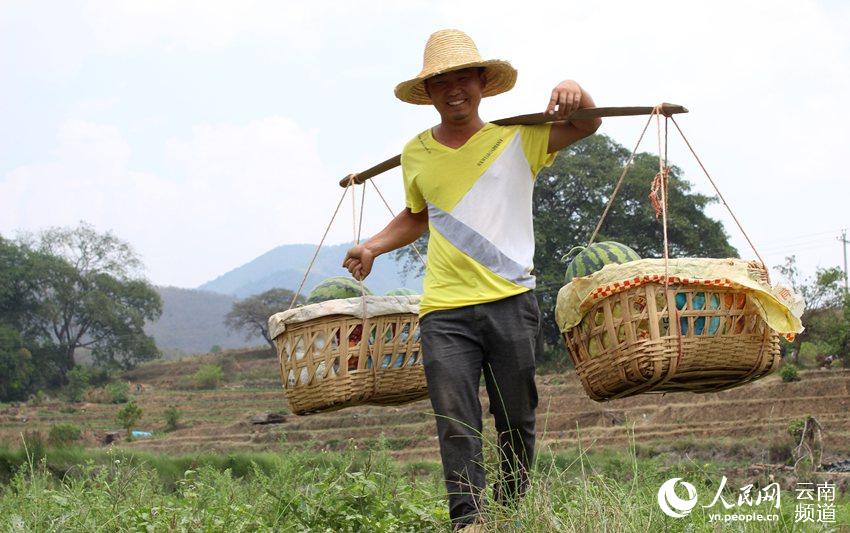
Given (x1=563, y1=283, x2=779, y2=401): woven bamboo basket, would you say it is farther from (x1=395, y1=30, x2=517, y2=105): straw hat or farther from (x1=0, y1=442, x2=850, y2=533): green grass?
(x1=395, y1=30, x2=517, y2=105): straw hat

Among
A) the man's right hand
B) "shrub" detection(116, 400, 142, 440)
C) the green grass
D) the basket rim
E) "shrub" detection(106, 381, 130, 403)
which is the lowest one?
"shrub" detection(116, 400, 142, 440)

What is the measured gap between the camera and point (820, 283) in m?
27.4

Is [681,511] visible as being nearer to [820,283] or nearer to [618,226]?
[820,283]

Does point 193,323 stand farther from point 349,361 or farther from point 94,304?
point 349,361

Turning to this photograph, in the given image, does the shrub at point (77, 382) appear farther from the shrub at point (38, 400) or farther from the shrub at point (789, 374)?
the shrub at point (789, 374)

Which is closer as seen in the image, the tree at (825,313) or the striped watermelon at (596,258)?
the striped watermelon at (596,258)

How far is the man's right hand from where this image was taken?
12.6ft

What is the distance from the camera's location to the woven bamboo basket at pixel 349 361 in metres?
3.96

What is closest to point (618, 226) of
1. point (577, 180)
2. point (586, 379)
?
point (577, 180)

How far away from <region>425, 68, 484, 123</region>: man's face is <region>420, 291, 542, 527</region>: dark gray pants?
24.6 inches

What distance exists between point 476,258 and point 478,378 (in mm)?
373

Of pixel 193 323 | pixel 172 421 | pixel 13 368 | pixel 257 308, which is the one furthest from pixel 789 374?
pixel 193 323

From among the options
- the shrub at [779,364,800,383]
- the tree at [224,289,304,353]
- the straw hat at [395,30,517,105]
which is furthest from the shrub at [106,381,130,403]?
the straw hat at [395,30,517,105]

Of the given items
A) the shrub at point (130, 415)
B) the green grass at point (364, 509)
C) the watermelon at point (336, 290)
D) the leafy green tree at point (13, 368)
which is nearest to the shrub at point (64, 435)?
the shrub at point (130, 415)
